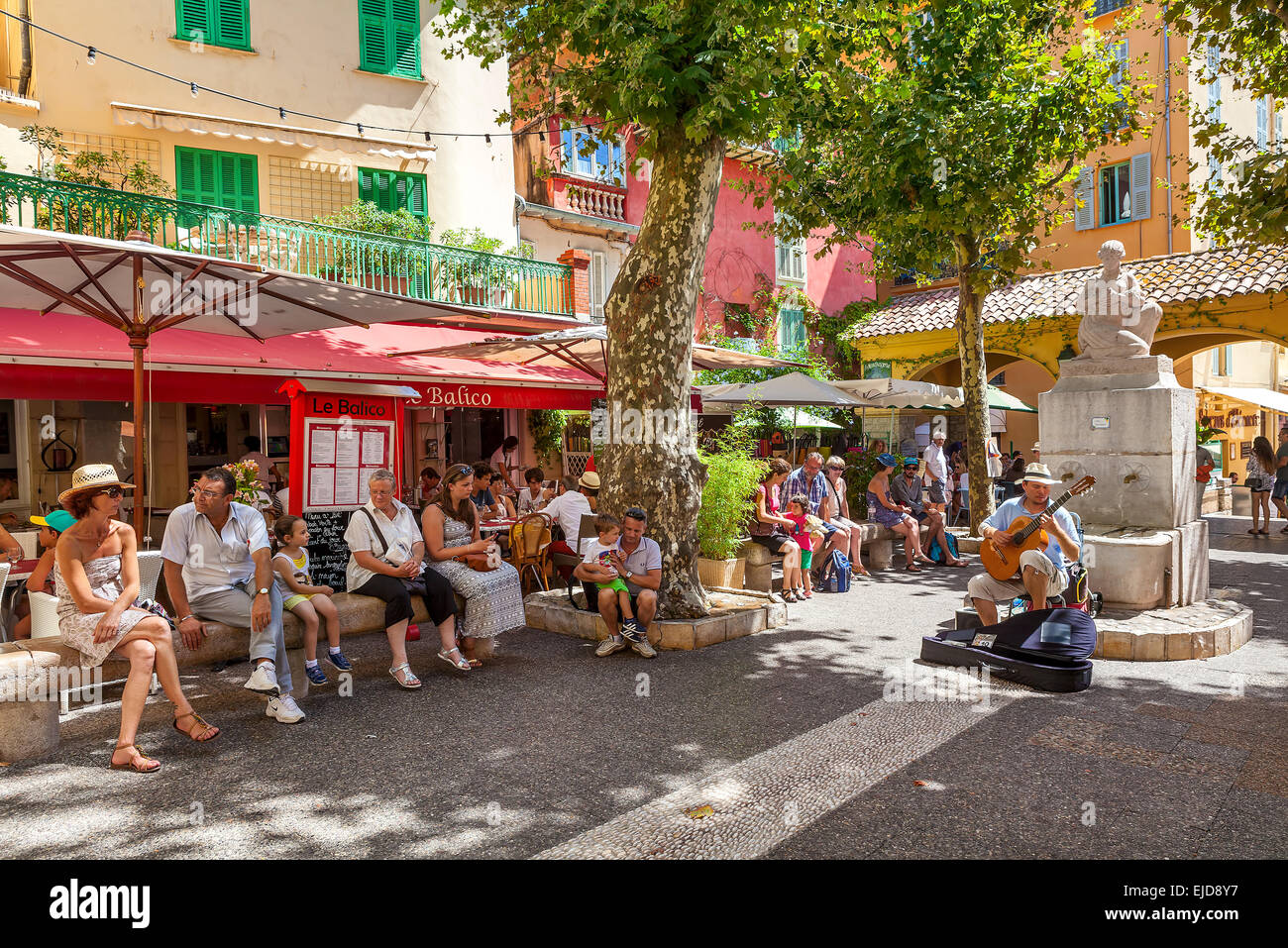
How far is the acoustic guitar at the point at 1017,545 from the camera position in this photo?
6.50m

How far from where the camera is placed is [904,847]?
3.62 metres

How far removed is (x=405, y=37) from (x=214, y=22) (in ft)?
10.8

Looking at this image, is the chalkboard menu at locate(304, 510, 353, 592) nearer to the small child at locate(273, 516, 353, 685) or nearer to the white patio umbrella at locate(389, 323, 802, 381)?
the small child at locate(273, 516, 353, 685)

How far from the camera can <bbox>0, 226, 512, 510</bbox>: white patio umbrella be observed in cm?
627

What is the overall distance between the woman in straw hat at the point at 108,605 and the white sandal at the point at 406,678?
1.26 meters

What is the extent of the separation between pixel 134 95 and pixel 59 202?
369 cm

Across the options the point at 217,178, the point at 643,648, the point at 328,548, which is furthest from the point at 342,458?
the point at 217,178

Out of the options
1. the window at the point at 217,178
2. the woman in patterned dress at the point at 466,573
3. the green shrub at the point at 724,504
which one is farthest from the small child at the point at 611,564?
the window at the point at 217,178

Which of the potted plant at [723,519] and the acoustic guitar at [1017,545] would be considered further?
the potted plant at [723,519]

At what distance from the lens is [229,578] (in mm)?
5613

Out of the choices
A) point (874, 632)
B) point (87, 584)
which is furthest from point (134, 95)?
point (874, 632)

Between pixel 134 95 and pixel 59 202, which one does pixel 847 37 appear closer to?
pixel 59 202

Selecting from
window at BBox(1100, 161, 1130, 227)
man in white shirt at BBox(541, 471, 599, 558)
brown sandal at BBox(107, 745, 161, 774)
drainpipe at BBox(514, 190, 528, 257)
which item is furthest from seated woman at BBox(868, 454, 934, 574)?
window at BBox(1100, 161, 1130, 227)

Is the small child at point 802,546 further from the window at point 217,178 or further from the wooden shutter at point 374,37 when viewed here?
the wooden shutter at point 374,37
